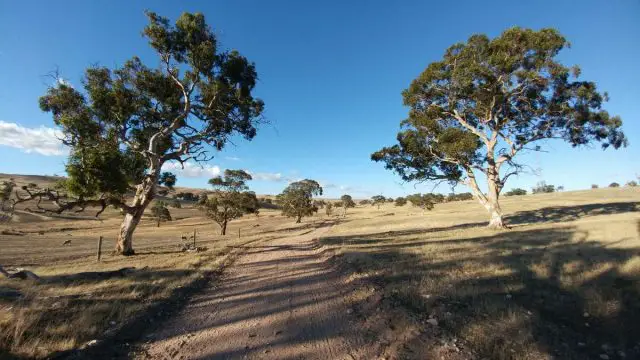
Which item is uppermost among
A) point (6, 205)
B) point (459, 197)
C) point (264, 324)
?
point (459, 197)

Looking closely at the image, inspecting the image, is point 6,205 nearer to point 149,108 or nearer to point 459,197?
point 149,108

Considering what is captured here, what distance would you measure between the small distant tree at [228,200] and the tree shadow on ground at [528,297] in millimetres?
28724

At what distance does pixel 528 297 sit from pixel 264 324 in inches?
224

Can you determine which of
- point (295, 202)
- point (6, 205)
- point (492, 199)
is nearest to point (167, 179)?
point (6, 205)

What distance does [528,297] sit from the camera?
22.8ft

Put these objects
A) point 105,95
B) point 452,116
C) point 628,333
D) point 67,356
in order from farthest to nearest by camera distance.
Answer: point 452,116 → point 105,95 → point 628,333 → point 67,356

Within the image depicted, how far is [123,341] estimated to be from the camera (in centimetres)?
530

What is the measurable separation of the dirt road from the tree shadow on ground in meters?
1.28

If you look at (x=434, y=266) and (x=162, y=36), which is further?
(x=162, y=36)

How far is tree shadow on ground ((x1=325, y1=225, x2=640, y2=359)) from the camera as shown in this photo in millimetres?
4867

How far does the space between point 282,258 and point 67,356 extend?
413 inches

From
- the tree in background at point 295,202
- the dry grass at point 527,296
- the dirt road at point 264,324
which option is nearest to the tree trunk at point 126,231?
the dirt road at point 264,324

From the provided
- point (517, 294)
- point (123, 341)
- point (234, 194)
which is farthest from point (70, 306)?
point (234, 194)

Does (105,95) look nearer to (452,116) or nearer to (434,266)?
(434,266)
